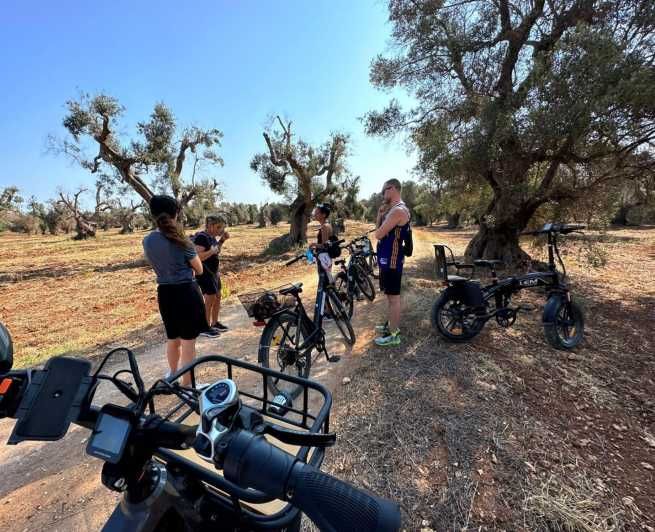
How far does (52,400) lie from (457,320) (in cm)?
451

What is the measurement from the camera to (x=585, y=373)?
389cm

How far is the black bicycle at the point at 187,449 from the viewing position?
0.60 m

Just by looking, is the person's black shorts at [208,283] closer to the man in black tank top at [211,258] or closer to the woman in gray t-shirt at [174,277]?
the man in black tank top at [211,258]

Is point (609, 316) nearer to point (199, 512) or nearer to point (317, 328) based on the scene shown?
point (317, 328)

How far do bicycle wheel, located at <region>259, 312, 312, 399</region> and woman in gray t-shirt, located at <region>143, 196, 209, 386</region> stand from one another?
2.45ft

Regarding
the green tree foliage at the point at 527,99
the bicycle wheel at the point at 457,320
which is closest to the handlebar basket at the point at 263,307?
the bicycle wheel at the point at 457,320

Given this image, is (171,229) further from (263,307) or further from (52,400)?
(52,400)

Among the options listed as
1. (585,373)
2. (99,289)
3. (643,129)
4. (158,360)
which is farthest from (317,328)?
(99,289)

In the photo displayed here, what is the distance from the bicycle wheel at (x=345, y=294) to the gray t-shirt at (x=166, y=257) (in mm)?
2677

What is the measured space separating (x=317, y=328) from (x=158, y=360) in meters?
2.54

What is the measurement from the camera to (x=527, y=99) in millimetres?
6773

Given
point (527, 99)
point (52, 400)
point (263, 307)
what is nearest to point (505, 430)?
point (263, 307)

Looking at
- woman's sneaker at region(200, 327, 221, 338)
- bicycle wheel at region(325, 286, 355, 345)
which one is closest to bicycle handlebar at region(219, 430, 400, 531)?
bicycle wheel at region(325, 286, 355, 345)

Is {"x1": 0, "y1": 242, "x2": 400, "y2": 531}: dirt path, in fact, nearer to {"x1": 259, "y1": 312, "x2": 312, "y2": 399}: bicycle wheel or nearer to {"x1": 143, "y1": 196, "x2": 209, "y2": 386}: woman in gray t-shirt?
{"x1": 259, "y1": 312, "x2": 312, "y2": 399}: bicycle wheel
